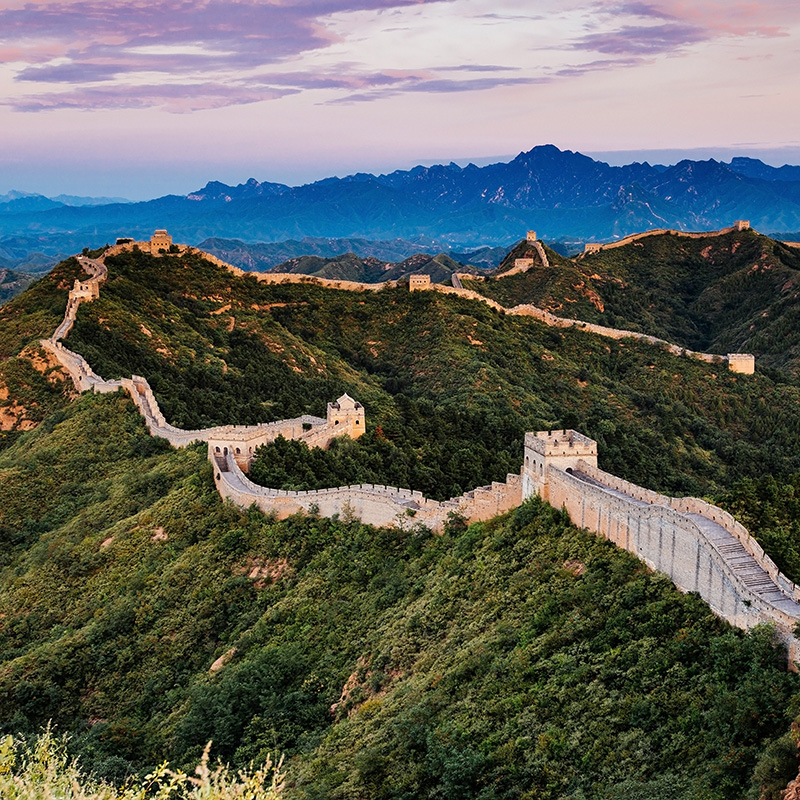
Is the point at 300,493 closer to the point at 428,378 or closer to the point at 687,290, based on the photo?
the point at 428,378

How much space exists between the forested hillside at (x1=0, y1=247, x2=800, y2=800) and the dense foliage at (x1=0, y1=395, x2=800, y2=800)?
0.08 meters

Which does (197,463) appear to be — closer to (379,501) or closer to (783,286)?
(379,501)

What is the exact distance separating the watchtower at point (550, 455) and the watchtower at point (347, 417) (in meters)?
16.6

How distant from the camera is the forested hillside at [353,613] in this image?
2152cm

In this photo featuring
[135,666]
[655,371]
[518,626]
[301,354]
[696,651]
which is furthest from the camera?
[655,371]

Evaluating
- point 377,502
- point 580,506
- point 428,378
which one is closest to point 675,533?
point 580,506

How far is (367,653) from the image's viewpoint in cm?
3108

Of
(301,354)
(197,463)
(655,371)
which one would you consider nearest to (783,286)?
(655,371)

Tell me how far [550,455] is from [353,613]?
8433 mm

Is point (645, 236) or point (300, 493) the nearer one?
point (300, 493)

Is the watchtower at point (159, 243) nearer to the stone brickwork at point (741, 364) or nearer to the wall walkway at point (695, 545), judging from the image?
the stone brickwork at point (741, 364)

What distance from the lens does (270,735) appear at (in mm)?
29141

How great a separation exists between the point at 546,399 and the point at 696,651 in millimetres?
59863

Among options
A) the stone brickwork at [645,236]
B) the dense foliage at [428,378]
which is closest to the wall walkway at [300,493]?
the dense foliage at [428,378]
